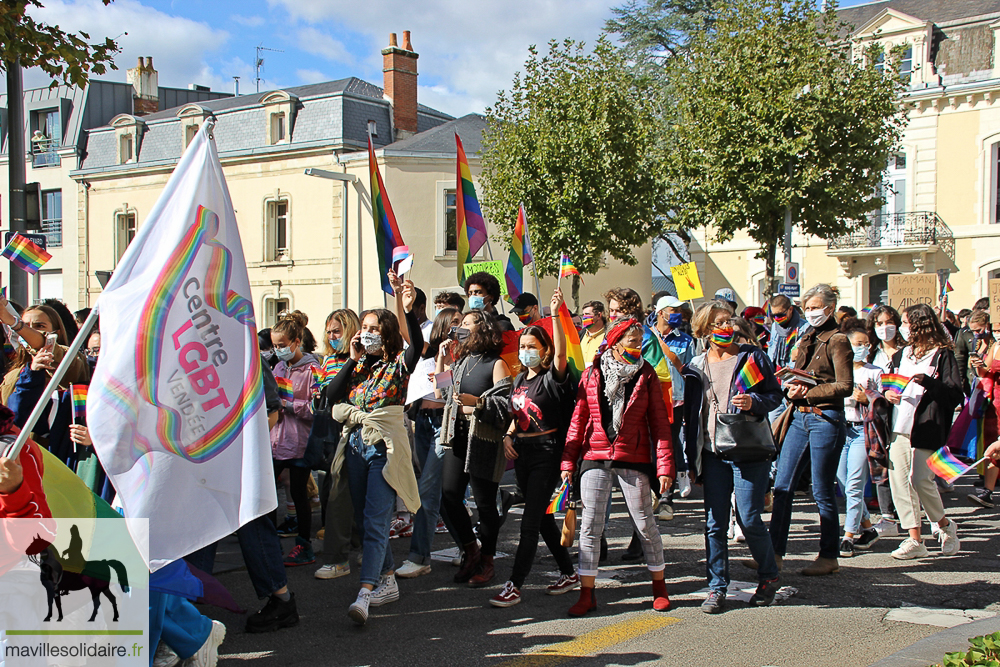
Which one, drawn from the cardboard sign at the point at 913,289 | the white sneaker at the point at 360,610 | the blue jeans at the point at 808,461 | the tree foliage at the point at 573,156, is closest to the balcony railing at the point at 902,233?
the tree foliage at the point at 573,156

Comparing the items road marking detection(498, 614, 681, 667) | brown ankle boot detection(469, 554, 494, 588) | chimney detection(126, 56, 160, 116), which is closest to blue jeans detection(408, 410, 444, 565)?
brown ankle boot detection(469, 554, 494, 588)

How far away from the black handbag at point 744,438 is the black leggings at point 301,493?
3.23m

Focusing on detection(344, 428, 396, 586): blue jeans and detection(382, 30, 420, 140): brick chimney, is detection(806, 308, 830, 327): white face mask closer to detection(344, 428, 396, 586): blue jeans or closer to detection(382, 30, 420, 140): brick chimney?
detection(344, 428, 396, 586): blue jeans

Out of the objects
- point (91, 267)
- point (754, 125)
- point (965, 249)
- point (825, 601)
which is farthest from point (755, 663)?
point (91, 267)

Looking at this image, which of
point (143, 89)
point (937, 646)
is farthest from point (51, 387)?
point (143, 89)

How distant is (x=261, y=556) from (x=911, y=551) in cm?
476

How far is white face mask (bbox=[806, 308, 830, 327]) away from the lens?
6469 millimetres

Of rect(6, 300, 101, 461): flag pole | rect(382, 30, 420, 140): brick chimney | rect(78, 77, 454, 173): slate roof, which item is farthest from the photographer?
rect(382, 30, 420, 140): brick chimney

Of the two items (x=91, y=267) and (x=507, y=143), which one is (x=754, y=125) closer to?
(x=507, y=143)

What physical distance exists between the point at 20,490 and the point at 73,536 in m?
0.31

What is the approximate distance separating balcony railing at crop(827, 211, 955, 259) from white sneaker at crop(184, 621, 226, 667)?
25.5 m

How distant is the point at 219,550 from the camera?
7391mm

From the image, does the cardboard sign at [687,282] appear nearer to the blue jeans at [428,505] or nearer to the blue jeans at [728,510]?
the blue jeans at [428,505]

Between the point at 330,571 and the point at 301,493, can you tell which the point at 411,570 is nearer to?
the point at 330,571
